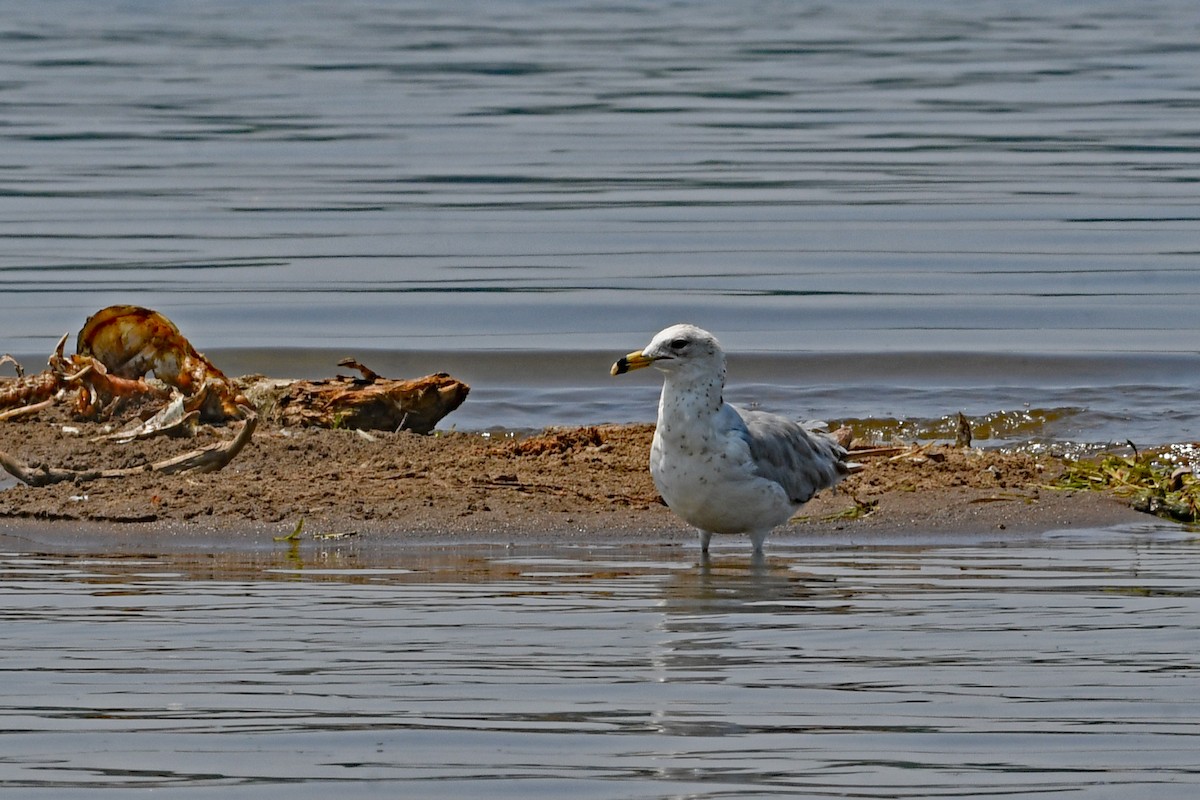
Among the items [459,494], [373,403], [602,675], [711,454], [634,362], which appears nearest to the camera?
[602,675]

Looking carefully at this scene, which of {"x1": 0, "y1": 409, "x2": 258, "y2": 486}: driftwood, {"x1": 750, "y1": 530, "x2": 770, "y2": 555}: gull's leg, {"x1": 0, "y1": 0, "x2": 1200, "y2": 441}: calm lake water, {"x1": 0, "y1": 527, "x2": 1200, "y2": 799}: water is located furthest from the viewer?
{"x1": 0, "y1": 0, "x2": 1200, "y2": 441}: calm lake water

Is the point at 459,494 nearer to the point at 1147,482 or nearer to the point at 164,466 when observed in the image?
the point at 164,466

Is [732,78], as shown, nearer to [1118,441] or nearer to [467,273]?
[467,273]

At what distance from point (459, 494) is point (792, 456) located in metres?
1.71

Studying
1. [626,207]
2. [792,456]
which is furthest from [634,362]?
[626,207]

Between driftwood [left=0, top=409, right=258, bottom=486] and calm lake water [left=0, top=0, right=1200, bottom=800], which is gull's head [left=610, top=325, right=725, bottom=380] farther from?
driftwood [left=0, top=409, right=258, bottom=486]

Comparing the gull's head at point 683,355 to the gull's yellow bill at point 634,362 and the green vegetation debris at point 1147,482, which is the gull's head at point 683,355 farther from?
the green vegetation debris at point 1147,482

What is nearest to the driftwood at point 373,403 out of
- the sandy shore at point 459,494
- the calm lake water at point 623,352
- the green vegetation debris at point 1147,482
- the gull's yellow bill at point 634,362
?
the sandy shore at point 459,494

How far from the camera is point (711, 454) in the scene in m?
9.52

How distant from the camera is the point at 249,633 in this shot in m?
7.45

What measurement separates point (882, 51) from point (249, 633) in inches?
1931

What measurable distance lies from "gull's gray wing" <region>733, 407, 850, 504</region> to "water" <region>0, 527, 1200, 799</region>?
46cm

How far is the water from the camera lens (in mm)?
5668

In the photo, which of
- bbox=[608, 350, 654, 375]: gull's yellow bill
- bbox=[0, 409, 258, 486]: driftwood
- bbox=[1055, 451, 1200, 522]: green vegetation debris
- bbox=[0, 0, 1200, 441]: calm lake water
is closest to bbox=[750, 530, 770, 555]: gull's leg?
bbox=[608, 350, 654, 375]: gull's yellow bill
